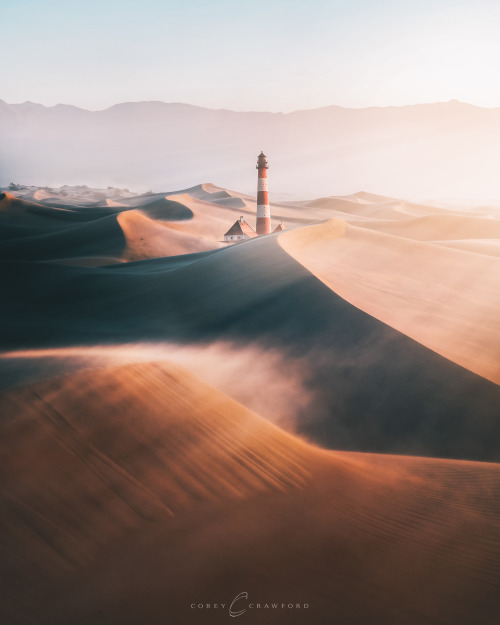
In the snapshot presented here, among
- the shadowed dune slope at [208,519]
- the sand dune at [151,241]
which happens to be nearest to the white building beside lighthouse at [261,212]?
the sand dune at [151,241]

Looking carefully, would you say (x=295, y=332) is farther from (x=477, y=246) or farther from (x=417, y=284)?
(x=477, y=246)

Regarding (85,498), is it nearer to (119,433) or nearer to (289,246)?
(119,433)

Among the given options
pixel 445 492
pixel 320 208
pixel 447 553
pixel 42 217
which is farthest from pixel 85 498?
pixel 320 208

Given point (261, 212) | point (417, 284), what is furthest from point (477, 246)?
point (261, 212)

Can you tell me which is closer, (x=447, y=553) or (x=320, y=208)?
(x=447, y=553)

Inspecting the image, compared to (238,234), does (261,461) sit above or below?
above

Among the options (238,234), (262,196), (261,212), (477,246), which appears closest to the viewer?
(477,246)
